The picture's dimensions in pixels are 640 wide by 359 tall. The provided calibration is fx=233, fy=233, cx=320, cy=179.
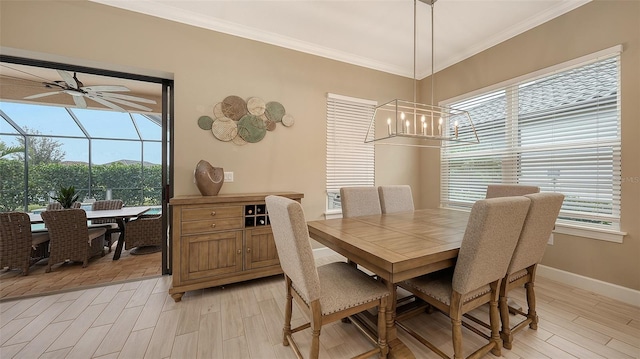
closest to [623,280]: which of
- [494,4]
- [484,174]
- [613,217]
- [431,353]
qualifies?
[613,217]

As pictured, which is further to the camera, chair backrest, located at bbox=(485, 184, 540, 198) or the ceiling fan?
the ceiling fan

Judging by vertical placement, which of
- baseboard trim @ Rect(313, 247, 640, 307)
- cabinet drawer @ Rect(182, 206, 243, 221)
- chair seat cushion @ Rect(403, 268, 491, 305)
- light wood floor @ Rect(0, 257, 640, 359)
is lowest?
light wood floor @ Rect(0, 257, 640, 359)

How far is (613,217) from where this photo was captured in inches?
87.0

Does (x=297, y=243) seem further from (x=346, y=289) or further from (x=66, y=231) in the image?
(x=66, y=231)

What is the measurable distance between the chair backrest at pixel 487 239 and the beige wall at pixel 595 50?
1780mm

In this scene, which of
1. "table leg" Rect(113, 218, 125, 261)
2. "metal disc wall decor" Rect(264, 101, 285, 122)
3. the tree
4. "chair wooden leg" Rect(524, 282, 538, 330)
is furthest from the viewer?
the tree

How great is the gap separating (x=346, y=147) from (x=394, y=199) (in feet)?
4.01

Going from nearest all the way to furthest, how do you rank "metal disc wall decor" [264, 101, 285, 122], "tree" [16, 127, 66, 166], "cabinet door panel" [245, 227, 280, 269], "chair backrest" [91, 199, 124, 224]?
"cabinet door panel" [245, 227, 280, 269], "metal disc wall decor" [264, 101, 285, 122], "tree" [16, 127, 66, 166], "chair backrest" [91, 199, 124, 224]

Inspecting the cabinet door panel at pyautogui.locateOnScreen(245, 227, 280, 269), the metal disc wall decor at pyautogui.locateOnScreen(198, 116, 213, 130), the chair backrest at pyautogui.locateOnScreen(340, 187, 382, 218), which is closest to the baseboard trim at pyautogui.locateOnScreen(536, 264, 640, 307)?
the chair backrest at pyautogui.locateOnScreen(340, 187, 382, 218)

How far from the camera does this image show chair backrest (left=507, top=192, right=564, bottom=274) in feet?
4.76

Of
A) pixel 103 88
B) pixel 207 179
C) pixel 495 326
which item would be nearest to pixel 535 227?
pixel 495 326

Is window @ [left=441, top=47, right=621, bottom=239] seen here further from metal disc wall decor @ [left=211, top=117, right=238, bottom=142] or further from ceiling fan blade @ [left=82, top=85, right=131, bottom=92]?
ceiling fan blade @ [left=82, top=85, right=131, bottom=92]

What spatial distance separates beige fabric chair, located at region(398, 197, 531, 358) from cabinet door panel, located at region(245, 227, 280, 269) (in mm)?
1606

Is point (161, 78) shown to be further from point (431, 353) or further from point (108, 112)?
point (431, 353)
